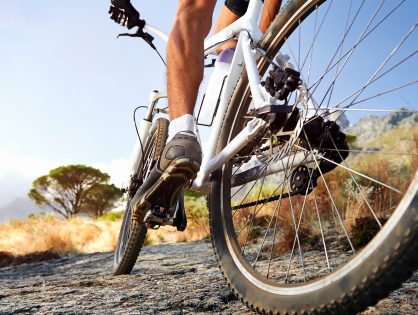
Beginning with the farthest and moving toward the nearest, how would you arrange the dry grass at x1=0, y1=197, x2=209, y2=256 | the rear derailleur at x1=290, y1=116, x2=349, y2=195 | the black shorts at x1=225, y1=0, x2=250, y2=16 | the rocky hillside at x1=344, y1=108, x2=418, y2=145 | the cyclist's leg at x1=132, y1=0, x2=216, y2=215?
the rocky hillside at x1=344, y1=108, x2=418, y2=145 → the dry grass at x1=0, y1=197, x2=209, y2=256 → the black shorts at x1=225, y1=0, x2=250, y2=16 → the cyclist's leg at x1=132, y1=0, x2=216, y2=215 → the rear derailleur at x1=290, y1=116, x2=349, y2=195

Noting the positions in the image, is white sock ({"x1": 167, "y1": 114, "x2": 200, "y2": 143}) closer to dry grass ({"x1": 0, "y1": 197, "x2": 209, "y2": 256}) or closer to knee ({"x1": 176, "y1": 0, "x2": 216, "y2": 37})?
knee ({"x1": 176, "y1": 0, "x2": 216, "y2": 37})

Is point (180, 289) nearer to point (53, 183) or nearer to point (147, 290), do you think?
point (147, 290)

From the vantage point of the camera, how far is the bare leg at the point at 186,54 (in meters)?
1.70

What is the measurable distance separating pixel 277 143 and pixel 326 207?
13.5 feet

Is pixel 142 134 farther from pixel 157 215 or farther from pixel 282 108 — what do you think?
pixel 282 108

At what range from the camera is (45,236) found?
417 inches

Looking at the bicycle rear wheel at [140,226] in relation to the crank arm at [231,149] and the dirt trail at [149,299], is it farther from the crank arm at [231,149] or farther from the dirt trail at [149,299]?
the crank arm at [231,149]

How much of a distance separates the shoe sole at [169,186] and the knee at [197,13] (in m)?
0.59

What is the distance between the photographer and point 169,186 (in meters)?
1.66

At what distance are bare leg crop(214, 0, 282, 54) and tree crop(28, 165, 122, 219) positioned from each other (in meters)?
25.5

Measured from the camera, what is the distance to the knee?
5.79ft

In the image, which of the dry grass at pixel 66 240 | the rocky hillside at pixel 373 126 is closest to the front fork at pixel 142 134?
the dry grass at pixel 66 240

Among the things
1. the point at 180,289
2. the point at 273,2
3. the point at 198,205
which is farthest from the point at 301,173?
the point at 198,205

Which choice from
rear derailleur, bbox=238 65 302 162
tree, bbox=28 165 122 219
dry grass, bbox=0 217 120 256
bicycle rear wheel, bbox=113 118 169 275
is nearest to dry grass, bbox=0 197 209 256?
dry grass, bbox=0 217 120 256
